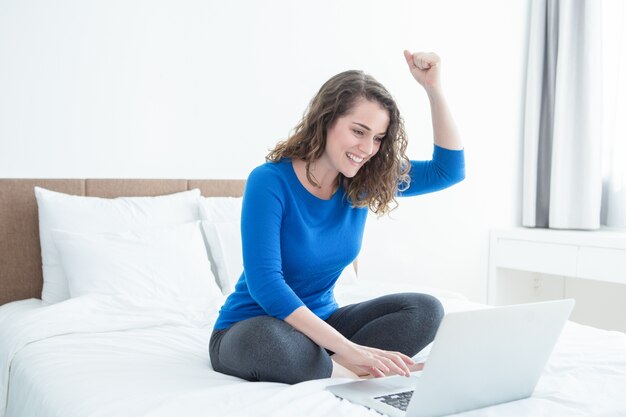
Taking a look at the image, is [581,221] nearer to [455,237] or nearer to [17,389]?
[455,237]

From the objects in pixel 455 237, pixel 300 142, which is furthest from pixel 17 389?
pixel 455 237

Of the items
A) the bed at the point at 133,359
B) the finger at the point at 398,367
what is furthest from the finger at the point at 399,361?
the bed at the point at 133,359

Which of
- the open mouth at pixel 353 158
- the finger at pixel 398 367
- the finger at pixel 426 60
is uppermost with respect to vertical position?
the finger at pixel 426 60

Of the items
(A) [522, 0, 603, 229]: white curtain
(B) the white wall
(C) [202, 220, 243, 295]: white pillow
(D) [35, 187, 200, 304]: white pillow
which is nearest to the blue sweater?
(C) [202, 220, 243, 295]: white pillow

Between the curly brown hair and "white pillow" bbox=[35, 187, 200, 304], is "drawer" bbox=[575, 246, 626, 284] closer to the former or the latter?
the curly brown hair

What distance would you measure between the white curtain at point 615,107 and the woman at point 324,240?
2109mm

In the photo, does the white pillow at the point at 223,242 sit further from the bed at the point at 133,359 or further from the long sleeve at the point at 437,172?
the long sleeve at the point at 437,172

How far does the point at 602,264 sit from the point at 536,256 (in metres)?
0.37

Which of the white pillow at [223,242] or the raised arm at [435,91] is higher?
the raised arm at [435,91]

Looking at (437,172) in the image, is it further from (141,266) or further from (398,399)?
(141,266)

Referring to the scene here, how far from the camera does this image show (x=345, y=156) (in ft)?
5.38

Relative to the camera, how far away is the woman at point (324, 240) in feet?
4.67

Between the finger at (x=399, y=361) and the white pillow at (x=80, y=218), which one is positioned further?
the white pillow at (x=80, y=218)

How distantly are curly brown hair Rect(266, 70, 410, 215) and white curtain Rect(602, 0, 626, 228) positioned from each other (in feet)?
7.30
